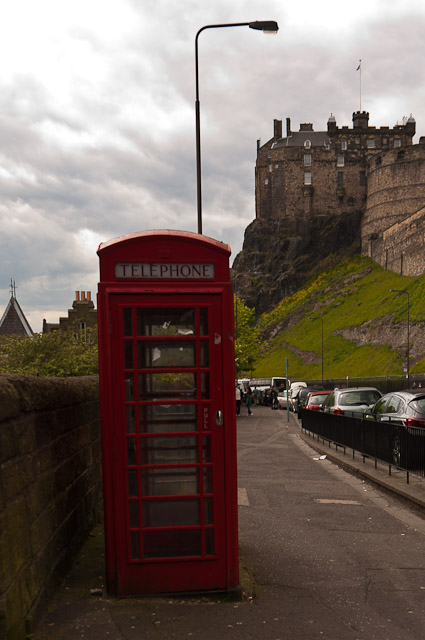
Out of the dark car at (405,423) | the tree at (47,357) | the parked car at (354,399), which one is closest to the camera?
the dark car at (405,423)

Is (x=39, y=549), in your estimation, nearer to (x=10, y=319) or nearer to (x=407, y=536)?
(x=407, y=536)

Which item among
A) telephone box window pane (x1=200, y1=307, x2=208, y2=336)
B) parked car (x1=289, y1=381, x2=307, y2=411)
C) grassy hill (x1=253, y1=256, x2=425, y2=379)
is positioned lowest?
parked car (x1=289, y1=381, x2=307, y2=411)

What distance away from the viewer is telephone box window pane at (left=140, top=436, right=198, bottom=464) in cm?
517

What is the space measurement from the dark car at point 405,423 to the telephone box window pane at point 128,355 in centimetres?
659

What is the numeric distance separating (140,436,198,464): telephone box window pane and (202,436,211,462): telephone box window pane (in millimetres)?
63

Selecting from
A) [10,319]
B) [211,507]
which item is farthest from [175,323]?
[10,319]

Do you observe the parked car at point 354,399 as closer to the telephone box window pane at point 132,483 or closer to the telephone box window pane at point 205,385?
the telephone box window pane at point 205,385

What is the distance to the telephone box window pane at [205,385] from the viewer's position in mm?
5211

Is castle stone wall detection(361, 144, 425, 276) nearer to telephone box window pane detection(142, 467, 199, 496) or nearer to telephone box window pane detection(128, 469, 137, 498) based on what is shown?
telephone box window pane detection(142, 467, 199, 496)

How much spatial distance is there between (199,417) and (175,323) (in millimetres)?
754

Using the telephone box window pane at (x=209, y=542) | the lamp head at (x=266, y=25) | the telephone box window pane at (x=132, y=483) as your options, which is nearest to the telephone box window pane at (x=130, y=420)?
the telephone box window pane at (x=132, y=483)

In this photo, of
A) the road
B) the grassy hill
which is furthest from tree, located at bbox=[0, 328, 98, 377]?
the grassy hill

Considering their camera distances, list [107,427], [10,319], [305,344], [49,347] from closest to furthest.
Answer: [107,427] → [49,347] → [10,319] → [305,344]

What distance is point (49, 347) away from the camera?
138 ft
